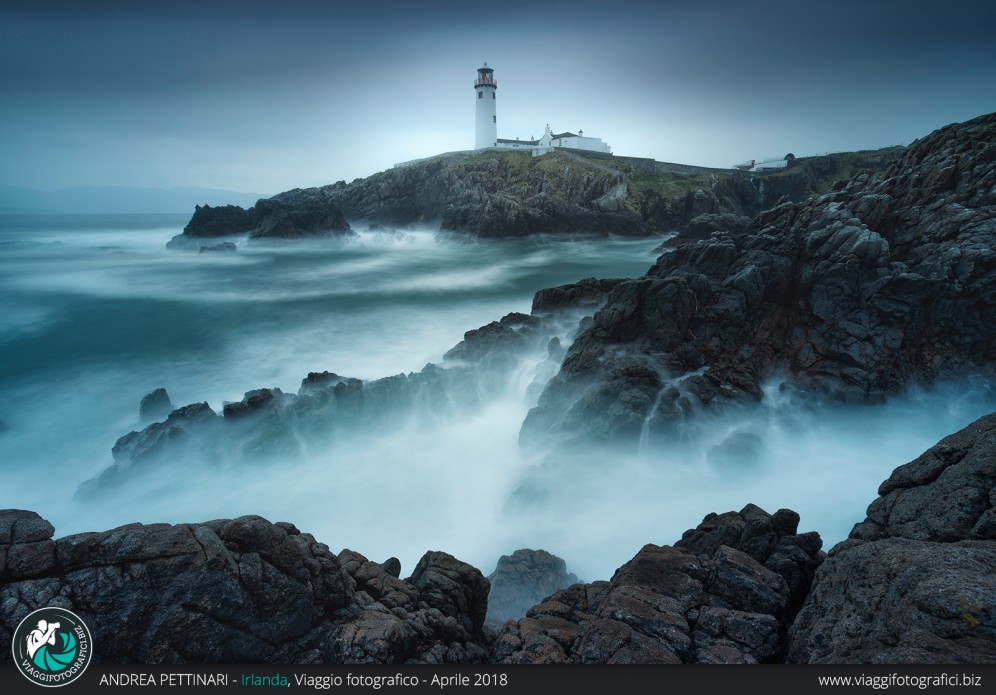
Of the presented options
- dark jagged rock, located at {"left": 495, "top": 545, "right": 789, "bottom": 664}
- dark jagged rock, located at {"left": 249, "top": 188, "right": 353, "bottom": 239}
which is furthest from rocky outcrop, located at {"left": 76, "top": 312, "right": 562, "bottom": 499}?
dark jagged rock, located at {"left": 249, "top": 188, "right": 353, "bottom": 239}

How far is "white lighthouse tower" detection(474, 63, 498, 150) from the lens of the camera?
64938 millimetres

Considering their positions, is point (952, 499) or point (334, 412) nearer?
point (952, 499)

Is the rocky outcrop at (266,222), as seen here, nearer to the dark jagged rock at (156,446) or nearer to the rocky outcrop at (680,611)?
the dark jagged rock at (156,446)

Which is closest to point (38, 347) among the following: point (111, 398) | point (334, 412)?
point (111, 398)

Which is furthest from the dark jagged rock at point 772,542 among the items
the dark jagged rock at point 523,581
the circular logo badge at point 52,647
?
the circular logo badge at point 52,647

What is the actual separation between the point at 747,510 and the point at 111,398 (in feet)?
63.0

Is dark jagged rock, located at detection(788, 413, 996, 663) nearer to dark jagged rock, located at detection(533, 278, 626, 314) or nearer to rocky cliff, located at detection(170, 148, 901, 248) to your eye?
dark jagged rock, located at detection(533, 278, 626, 314)

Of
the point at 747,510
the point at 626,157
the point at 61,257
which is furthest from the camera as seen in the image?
the point at 626,157

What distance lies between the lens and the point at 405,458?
12719mm

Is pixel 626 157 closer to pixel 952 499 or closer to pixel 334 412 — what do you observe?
pixel 334 412

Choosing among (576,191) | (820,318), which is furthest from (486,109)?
(820,318)

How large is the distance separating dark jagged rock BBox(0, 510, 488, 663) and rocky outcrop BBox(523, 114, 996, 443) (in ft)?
27.0

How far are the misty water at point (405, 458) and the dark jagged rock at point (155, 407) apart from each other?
317 millimetres

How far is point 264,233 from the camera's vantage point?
47.3 meters
